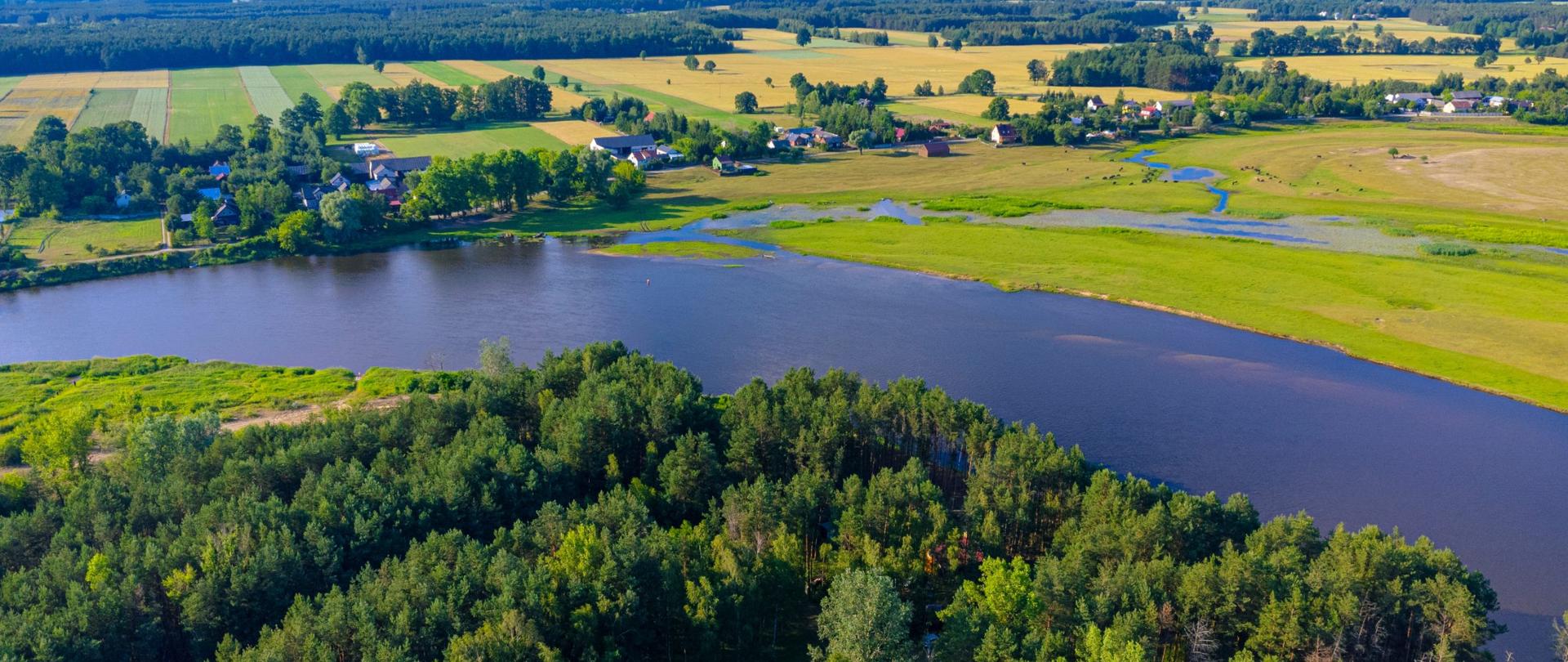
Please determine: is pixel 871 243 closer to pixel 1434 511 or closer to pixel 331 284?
pixel 331 284

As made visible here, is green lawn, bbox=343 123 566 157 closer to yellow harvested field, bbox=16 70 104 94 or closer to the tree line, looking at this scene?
yellow harvested field, bbox=16 70 104 94

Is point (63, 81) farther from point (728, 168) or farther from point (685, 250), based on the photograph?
point (685, 250)

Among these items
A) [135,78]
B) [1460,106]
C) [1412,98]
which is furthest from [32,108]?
[1460,106]

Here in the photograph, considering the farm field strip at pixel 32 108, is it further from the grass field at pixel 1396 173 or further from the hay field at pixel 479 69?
the grass field at pixel 1396 173

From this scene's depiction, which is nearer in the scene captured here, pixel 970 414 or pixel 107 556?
pixel 107 556

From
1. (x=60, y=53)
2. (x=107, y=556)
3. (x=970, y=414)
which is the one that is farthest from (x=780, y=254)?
(x=60, y=53)

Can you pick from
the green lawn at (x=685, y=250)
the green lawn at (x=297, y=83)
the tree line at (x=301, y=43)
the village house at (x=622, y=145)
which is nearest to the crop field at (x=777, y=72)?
the tree line at (x=301, y=43)
